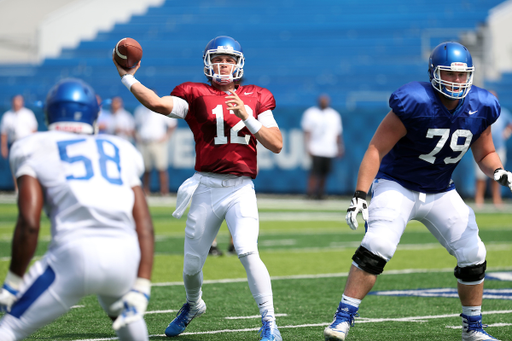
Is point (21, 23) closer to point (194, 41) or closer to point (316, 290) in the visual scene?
point (194, 41)

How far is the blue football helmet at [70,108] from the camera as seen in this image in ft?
8.89

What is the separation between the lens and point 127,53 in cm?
386

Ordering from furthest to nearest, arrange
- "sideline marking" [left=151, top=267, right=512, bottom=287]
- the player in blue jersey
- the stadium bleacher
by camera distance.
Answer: the stadium bleacher, "sideline marking" [left=151, top=267, right=512, bottom=287], the player in blue jersey

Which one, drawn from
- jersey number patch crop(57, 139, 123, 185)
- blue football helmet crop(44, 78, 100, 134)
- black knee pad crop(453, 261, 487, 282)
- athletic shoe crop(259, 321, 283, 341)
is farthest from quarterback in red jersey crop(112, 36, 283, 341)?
jersey number patch crop(57, 139, 123, 185)

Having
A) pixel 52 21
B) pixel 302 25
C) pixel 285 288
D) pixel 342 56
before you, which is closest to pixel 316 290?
pixel 285 288

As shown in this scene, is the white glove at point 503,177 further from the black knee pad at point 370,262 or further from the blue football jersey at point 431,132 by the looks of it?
the black knee pad at point 370,262

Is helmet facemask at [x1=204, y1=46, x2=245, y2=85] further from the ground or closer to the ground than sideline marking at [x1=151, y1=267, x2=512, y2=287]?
further from the ground

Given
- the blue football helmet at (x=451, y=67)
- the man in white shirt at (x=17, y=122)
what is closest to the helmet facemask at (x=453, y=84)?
the blue football helmet at (x=451, y=67)

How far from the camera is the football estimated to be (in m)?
3.85

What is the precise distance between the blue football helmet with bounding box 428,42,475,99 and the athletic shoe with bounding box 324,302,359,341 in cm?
117

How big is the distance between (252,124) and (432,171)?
96cm

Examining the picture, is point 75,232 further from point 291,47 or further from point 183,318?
point 291,47

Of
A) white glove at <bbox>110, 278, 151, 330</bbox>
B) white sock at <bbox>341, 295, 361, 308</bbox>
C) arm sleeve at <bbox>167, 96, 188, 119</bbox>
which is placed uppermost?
arm sleeve at <bbox>167, 96, 188, 119</bbox>

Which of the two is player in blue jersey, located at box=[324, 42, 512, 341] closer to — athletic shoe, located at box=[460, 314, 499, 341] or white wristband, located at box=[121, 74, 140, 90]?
→ athletic shoe, located at box=[460, 314, 499, 341]
